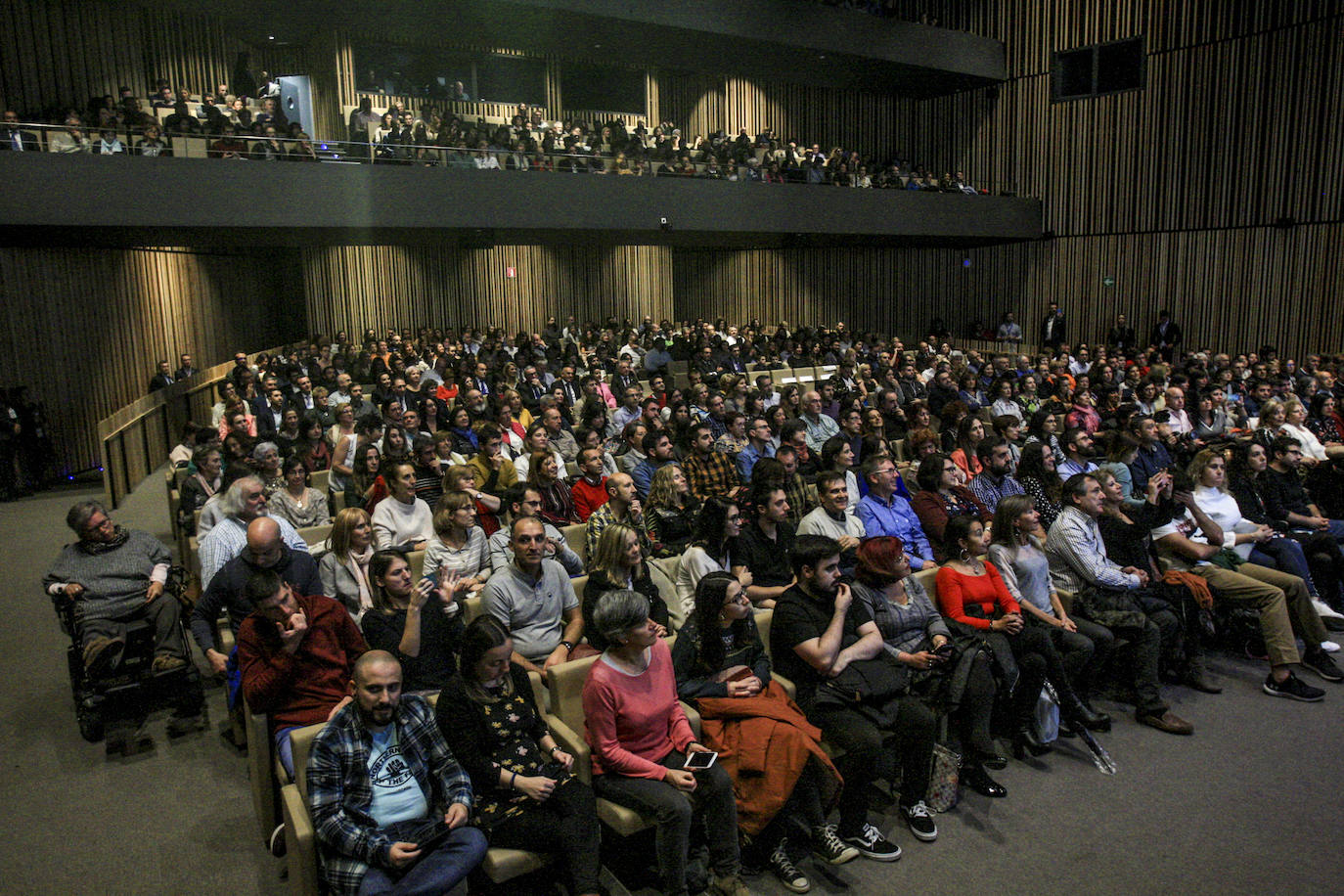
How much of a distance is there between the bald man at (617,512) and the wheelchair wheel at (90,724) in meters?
2.35

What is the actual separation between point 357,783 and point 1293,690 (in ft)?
14.3

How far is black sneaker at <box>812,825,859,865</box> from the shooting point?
334cm

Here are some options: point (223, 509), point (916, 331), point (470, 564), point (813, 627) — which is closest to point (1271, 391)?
point (813, 627)

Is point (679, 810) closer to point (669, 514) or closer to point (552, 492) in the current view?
point (669, 514)

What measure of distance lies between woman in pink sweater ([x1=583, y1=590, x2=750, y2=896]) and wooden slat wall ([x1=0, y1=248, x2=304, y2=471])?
9927 mm

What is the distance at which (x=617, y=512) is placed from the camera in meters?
4.72

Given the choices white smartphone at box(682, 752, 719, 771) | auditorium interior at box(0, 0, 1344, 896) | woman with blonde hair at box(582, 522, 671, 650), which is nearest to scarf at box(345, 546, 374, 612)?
auditorium interior at box(0, 0, 1344, 896)

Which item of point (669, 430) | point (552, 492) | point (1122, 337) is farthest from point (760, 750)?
point (1122, 337)

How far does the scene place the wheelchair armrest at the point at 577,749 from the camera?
3.21 m

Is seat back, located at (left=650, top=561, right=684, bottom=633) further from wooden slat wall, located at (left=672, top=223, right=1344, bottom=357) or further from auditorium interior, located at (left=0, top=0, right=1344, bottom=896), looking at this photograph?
wooden slat wall, located at (left=672, top=223, right=1344, bottom=357)

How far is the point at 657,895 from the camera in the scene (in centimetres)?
329

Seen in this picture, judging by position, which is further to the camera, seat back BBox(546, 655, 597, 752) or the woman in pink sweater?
seat back BBox(546, 655, 597, 752)

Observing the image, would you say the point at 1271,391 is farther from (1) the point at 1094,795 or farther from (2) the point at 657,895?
(2) the point at 657,895

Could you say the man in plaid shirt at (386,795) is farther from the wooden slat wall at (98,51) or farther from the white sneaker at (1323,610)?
the wooden slat wall at (98,51)
